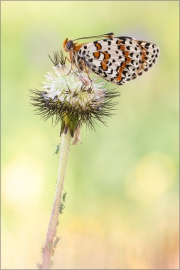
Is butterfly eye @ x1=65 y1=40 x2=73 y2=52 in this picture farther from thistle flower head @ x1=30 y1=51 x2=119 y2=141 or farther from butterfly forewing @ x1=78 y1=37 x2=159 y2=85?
thistle flower head @ x1=30 y1=51 x2=119 y2=141

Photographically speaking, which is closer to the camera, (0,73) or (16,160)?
(16,160)

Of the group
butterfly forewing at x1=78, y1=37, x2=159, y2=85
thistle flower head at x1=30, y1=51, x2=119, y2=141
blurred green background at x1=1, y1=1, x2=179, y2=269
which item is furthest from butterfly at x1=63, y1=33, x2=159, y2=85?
blurred green background at x1=1, y1=1, x2=179, y2=269

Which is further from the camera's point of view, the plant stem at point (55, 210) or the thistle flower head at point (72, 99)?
the thistle flower head at point (72, 99)

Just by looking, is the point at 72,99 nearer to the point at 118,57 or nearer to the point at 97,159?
the point at 118,57

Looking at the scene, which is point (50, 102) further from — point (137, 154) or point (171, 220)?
point (137, 154)

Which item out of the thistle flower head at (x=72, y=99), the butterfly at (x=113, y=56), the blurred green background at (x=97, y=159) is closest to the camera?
the thistle flower head at (x=72, y=99)

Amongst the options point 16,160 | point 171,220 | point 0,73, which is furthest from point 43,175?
point 0,73

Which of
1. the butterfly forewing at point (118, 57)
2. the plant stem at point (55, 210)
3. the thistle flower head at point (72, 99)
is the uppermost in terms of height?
the butterfly forewing at point (118, 57)

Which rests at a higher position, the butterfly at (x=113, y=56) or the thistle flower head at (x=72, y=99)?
the butterfly at (x=113, y=56)

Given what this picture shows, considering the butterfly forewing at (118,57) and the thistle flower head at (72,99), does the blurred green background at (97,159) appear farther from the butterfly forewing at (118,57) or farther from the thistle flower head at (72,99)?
the thistle flower head at (72,99)

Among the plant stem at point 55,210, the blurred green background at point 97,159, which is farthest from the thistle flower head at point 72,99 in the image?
the blurred green background at point 97,159
